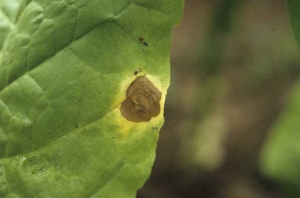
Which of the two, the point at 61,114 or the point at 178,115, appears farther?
the point at 178,115

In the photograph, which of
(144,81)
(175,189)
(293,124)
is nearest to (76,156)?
(144,81)

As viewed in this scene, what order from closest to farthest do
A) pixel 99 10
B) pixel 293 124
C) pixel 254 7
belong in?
pixel 99 10, pixel 293 124, pixel 254 7

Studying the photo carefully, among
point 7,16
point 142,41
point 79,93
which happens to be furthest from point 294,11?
point 7,16

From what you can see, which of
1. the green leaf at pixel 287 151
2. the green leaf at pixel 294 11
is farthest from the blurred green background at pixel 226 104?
the green leaf at pixel 294 11

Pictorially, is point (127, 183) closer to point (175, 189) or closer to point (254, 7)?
point (175, 189)

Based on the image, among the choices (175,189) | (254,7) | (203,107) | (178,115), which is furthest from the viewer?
(254,7)

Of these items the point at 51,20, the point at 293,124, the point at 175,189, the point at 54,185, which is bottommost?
the point at 175,189

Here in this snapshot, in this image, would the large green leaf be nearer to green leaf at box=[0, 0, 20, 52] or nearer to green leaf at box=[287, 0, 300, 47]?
green leaf at box=[0, 0, 20, 52]

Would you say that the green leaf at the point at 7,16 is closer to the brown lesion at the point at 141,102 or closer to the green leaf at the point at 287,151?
the brown lesion at the point at 141,102
